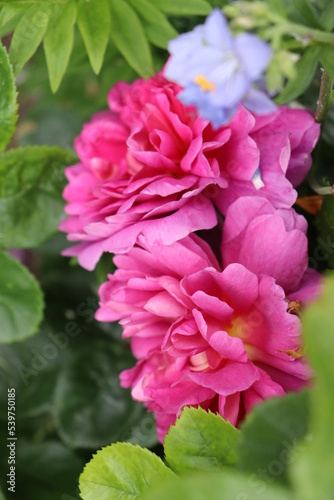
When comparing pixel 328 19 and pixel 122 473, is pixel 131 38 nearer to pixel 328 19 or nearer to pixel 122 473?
pixel 328 19

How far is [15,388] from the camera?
655 millimetres

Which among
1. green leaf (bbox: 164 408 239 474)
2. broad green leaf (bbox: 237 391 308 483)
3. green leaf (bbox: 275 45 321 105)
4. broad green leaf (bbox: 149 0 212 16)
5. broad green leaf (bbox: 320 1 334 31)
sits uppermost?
broad green leaf (bbox: 320 1 334 31)

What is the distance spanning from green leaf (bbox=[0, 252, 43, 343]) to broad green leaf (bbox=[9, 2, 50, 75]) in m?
0.17

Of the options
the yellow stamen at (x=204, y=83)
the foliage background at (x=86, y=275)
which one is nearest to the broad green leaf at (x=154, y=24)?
the foliage background at (x=86, y=275)

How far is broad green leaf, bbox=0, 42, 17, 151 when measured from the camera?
0.44 m

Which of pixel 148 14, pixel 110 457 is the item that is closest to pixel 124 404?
pixel 110 457

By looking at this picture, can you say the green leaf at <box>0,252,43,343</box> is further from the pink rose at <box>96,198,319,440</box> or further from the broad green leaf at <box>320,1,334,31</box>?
the broad green leaf at <box>320,1,334,31</box>

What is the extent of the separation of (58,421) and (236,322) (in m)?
0.26

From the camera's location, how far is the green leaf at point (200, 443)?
1.13 ft

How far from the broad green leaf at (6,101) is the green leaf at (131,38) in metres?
0.09

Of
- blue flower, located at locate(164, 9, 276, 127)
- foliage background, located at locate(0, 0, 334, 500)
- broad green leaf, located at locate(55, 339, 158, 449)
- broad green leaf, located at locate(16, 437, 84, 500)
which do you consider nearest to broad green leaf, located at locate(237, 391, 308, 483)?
foliage background, located at locate(0, 0, 334, 500)

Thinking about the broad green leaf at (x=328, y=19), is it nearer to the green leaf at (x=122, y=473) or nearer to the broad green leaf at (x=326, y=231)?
the broad green leaf at (x=326, y=231)

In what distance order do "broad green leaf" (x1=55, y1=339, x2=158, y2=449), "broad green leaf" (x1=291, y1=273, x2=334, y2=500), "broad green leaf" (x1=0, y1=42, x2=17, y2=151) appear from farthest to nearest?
"broad green leaf" (x1=55, y1=339, x2=158, y2=449)
"broad green leaf" (x1=0, y1=42, x2=17, y2=151)
"broad green leaf" (x1=291, y1=273, x2=334, y2=500)

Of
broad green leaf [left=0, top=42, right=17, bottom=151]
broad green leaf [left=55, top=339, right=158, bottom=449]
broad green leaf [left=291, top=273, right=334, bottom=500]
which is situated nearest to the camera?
broad green leaf [left=291, top=273, right=334, bottom=500]
